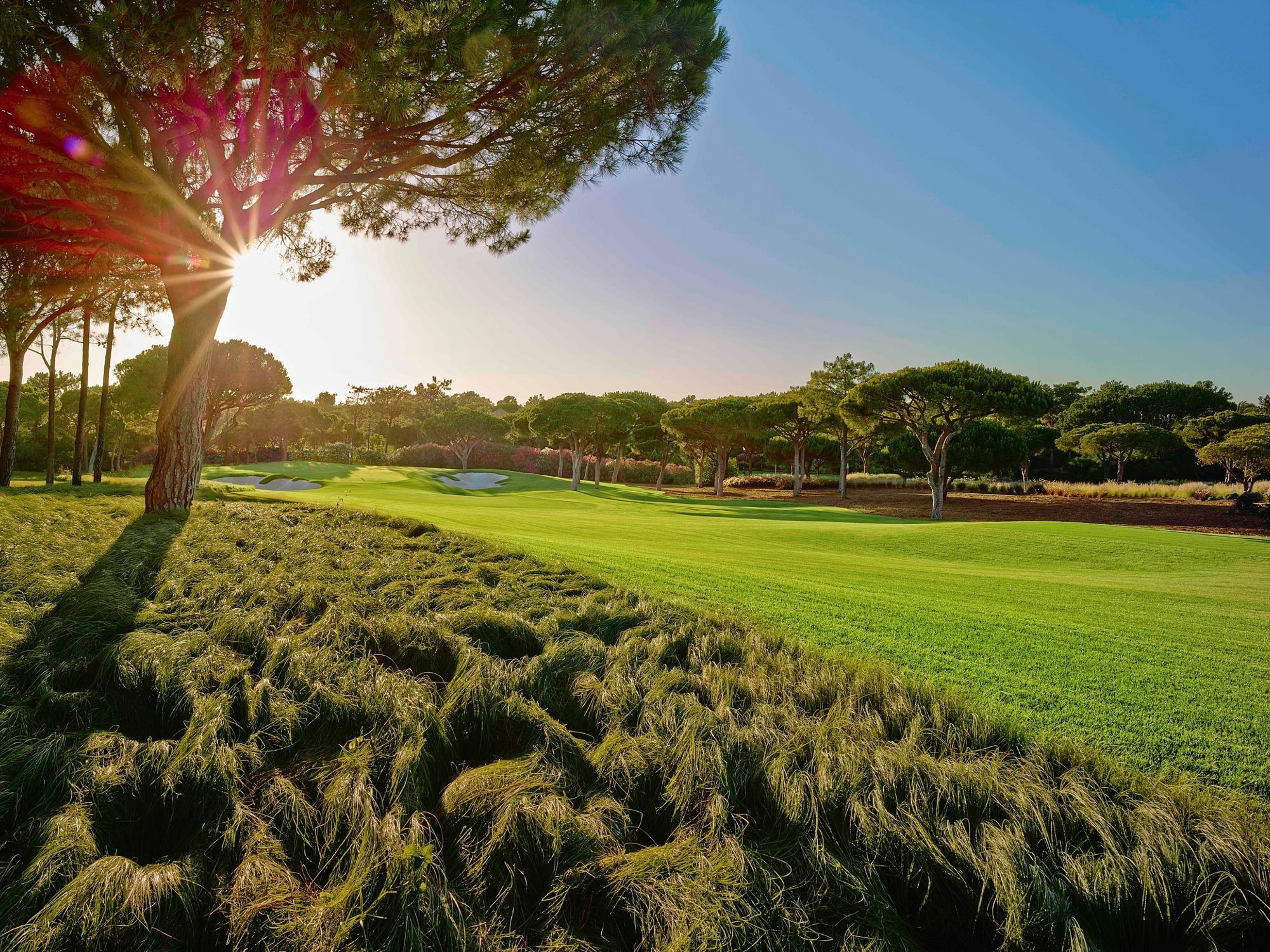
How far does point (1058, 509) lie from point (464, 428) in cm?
3734

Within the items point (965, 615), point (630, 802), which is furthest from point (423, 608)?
point (965, 615)

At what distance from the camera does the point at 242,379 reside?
109ft

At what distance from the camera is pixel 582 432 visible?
30594mm

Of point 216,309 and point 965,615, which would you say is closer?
point 965,615

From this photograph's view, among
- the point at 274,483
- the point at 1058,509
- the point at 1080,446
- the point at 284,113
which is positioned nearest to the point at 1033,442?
the point at 1080,446

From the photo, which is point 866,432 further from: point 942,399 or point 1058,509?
→ point 1058,509

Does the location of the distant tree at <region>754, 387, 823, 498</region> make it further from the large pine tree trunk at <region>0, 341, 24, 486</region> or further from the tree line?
the large pine tree trunk at <region>0, 341, 24, 486</region>

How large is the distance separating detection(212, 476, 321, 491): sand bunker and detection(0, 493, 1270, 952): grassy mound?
946 inches

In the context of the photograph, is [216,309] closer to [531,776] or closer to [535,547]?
[535,547]

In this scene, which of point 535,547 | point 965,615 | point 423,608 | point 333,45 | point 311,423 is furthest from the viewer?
point 311,423

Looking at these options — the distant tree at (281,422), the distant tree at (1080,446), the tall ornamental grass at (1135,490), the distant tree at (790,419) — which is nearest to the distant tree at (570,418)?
the distant tree at (790,419)

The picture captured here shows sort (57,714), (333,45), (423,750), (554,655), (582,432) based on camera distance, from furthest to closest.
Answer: (582,432) < (333,45) < (554,655) < (57,714) < (423,750)

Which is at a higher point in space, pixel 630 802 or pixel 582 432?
pixel 582 432

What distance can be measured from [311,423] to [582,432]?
3692 centimetres
